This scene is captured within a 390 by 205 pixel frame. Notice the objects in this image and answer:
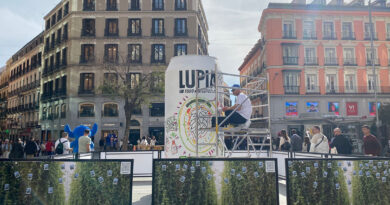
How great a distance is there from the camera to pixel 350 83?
3709cm

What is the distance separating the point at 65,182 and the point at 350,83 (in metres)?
39.2

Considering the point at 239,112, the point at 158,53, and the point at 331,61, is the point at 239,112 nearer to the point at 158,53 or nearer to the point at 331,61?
the point at 158,53

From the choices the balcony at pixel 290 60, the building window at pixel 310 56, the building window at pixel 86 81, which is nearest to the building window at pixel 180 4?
the building window at pixel 86 81

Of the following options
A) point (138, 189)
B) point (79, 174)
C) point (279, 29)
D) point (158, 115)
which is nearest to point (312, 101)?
point (279, 29)

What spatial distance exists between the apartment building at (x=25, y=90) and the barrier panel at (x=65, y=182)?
42.7 m

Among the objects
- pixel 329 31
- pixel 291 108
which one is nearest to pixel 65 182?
pixel 291 108

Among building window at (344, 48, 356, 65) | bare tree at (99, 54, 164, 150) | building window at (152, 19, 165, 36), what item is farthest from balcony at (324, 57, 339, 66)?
bare tree at (99, 54, 164, 150)

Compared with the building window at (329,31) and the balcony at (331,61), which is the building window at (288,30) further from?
the balcony at (331,61)

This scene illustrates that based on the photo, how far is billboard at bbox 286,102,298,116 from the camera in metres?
35.6

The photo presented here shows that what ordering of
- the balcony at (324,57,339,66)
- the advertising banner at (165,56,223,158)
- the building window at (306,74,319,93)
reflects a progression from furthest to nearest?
the balcony at (324,57,339,66) < the building window at (306,74,319,93) < the advertising banner at (165,56,223,158)

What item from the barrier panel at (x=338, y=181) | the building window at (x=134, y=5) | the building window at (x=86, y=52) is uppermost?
the building window at (x=134, y=5)

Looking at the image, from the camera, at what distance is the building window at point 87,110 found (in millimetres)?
34250

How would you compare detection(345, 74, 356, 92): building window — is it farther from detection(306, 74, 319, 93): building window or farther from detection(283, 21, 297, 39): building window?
detection(283, 21, 297, 39): building window

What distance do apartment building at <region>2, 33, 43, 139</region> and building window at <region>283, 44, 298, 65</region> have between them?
35708 mm
